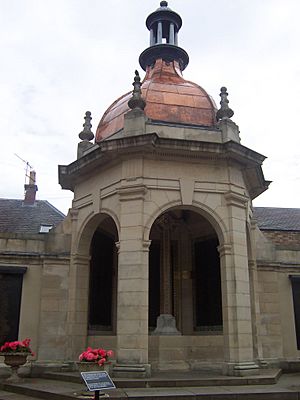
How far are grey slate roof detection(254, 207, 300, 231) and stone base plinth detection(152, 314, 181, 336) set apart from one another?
43.9ft

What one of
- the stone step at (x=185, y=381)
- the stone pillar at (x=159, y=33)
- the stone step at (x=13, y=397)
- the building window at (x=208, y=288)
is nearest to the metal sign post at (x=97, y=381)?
the stone step at (x=185, y=381)

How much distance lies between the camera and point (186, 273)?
16516mm

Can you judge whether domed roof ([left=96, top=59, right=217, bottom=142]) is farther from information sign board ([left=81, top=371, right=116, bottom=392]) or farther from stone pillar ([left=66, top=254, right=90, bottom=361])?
information sign board ([left=81, top=371, right=116, bottom=392])

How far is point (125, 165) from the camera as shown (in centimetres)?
1362

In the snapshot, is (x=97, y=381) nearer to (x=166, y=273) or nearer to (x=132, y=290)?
(x=132, y=290)

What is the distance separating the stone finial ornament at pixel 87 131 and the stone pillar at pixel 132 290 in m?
4.22

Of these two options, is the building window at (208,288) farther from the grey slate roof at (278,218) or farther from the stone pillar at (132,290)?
the grey slate roof at (278,218)

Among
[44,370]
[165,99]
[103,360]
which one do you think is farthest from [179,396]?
[165,99]

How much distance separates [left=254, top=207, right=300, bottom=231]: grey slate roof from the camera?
1083 inches

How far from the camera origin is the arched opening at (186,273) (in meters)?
15.8

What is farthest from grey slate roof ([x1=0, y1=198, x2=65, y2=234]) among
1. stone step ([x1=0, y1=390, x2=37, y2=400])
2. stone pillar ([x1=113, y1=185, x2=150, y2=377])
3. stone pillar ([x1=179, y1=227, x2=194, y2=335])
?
stone step ([x1=0, y1=390, x2=37, y2=400])

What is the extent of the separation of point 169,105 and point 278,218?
52.4ft

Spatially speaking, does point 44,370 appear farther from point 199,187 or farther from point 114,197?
point 199,187

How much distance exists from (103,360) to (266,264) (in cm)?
813
